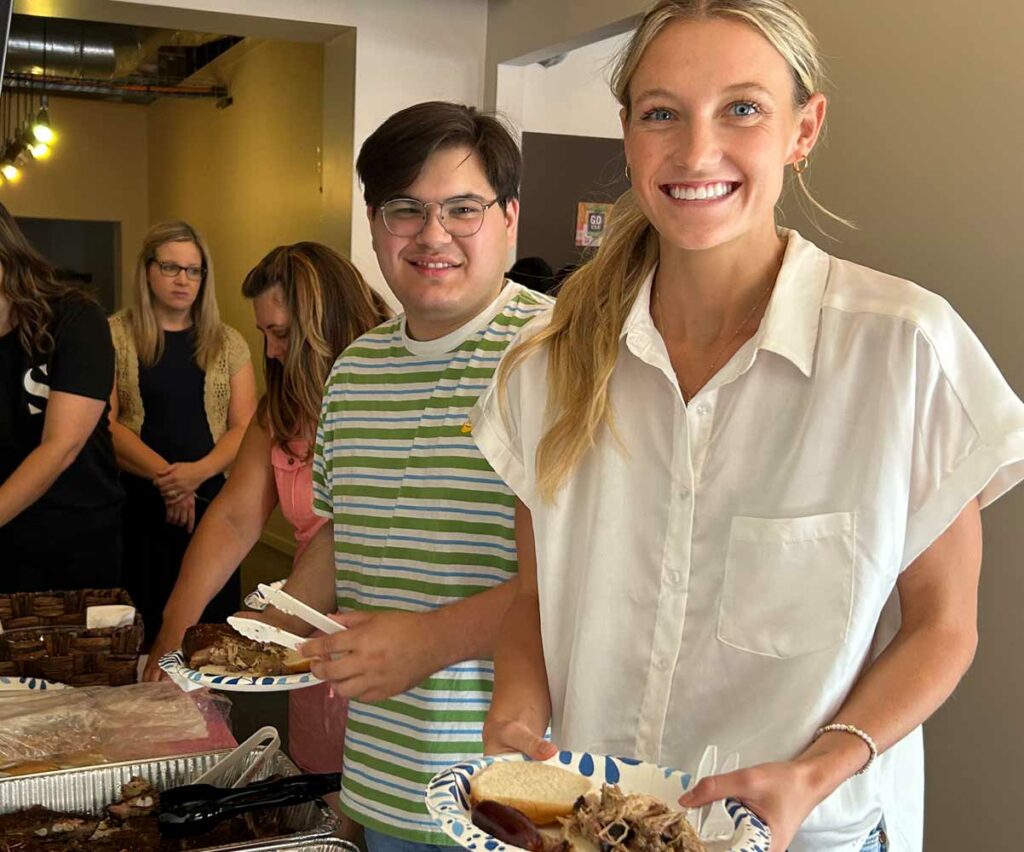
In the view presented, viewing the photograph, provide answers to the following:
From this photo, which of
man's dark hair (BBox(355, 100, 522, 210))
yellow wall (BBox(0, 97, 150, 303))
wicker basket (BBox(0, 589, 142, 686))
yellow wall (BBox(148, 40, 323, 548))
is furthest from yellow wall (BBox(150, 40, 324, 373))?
man's dark hair (BBox(355, 100, 522, 210))

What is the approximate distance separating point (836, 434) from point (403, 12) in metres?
3.96

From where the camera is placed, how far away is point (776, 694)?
1.20 m

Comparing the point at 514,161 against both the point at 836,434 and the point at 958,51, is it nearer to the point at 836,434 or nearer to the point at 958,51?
the point at 836,434

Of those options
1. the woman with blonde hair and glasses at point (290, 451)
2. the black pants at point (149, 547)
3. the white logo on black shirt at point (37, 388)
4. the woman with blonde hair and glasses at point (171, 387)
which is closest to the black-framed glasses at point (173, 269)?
the woman with blonde hair and glasses at point (171, 387)

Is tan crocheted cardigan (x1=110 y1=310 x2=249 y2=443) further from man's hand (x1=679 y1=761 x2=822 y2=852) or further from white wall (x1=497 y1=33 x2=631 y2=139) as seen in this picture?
man's hand (x1=679 y1=761 x2=822 y2=852)

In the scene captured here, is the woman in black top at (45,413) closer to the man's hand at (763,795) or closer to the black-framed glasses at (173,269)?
the black-framed glasses at (173,269)

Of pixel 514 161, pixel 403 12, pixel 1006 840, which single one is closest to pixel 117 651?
pixel 514 161

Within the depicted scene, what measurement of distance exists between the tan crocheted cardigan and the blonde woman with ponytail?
3127mm

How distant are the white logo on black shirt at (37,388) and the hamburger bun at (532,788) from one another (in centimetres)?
198

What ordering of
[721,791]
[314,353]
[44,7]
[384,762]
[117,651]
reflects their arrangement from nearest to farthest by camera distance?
[721,791], [384,762], [117,651], [314,353], [44,7]

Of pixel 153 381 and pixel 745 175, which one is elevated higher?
pixel 745 175

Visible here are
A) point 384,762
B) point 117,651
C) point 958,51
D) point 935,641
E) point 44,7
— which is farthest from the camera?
point 44,7

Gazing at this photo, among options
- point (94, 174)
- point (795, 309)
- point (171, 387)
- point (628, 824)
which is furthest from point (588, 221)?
point (94, 174)

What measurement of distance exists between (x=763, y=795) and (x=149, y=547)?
11.4 ft
